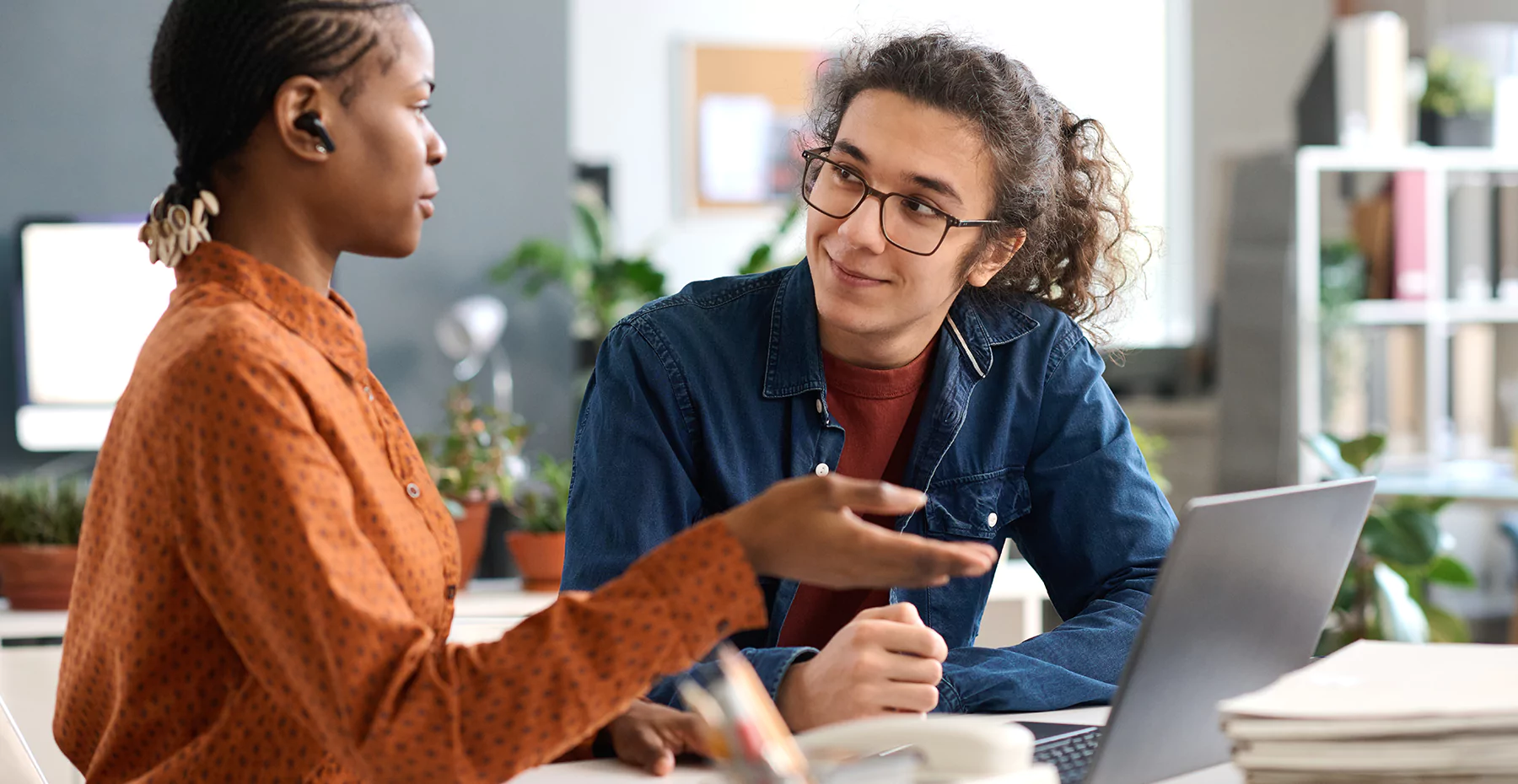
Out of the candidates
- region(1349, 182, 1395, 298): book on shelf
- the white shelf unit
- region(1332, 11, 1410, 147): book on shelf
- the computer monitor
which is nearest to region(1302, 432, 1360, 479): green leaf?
the white shelf unit

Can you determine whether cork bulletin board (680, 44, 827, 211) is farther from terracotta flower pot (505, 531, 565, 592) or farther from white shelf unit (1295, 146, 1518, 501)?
terracotta flower pot (505, 531, 565, 592)

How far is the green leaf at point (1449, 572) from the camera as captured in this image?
3.22 m

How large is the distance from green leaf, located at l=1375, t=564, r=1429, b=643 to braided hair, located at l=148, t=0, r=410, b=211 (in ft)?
8.42

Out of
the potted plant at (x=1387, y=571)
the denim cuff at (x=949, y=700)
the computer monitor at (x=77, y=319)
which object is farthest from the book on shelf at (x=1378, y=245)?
the denim cuff at (x=949, y=700)

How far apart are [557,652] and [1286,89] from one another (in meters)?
6.53

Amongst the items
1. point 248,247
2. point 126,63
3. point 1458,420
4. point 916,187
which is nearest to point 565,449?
point 126,63

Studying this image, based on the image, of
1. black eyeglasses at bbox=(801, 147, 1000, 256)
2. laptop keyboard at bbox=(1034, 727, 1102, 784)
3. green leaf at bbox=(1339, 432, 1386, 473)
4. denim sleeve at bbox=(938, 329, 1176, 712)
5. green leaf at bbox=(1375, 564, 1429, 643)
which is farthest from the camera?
green leaf at bbox=(1339, 432, 1386, 473)

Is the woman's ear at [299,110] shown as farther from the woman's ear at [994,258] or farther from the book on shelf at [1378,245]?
the book on shelf at [1378,245]

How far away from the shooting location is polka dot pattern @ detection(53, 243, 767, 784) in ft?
2.78

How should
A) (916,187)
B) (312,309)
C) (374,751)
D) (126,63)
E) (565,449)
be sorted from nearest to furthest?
(374,751) < (312,309) < (916,187) < (126,63) < (565,449)

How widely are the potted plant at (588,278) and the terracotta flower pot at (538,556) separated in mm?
1507

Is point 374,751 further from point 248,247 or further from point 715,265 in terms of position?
point 715,265

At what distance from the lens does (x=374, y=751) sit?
2.77 ft

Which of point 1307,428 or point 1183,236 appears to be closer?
point 1307,428
